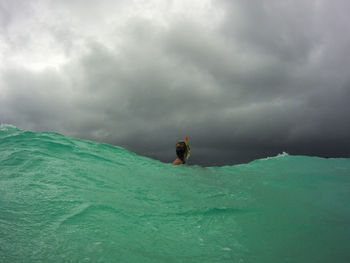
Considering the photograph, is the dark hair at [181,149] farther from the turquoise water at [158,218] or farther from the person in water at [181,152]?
the turquoise water at [158,218]

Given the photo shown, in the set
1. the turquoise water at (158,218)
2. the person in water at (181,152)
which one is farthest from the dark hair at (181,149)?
the turquoise water at (158,218)

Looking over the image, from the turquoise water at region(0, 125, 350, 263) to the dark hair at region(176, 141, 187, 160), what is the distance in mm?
3148

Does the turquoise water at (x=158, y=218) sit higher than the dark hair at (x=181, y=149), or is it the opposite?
the dark hair at (x=181, y=149)

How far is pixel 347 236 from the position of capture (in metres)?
3.49

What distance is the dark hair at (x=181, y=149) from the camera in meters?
10.4

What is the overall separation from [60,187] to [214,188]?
14.2ft

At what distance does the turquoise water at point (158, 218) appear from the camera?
284cm

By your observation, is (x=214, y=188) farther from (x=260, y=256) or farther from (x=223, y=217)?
(x=260, y=256)

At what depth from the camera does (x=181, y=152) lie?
10508mm

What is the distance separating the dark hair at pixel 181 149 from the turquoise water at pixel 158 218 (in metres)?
3.15

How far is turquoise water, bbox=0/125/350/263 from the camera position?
9.31ft

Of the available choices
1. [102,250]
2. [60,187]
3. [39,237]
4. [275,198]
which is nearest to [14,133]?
[60,187]

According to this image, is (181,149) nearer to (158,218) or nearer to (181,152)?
(181,152)

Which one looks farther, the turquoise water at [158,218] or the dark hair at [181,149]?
the dark hair at [181,149]
